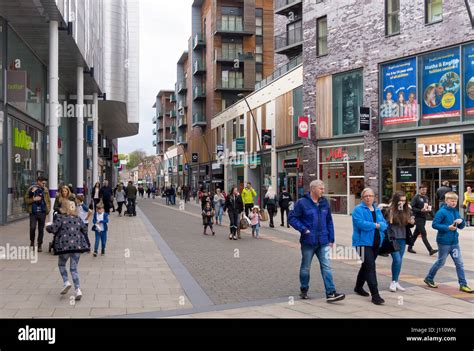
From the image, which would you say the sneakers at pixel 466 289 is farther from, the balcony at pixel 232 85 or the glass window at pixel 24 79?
the balcony at pixel 232 85

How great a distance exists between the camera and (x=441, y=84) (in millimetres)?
23109

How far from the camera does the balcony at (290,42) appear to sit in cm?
3833

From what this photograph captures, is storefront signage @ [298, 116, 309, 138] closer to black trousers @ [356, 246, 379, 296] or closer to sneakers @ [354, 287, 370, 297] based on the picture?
sneakers @ [354, 287, 370, 297]

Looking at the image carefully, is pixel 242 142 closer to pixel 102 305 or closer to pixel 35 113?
pixel 35 113

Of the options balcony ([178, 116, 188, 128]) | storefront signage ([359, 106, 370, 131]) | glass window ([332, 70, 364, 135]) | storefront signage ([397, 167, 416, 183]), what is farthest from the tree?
storefront signage ([397, 167, 416, 183])

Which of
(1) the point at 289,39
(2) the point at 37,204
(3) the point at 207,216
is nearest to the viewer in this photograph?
(2) the point at 37,204

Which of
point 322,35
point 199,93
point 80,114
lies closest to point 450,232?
point 80,114

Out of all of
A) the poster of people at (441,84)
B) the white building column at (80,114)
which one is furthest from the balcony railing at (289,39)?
the white building column at (80,114)

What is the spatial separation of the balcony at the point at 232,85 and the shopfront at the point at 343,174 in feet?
98.5

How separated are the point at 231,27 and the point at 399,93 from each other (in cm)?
3632

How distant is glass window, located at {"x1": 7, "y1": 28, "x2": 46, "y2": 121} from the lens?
724 inches

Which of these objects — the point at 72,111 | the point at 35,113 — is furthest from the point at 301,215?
the point at 72,111

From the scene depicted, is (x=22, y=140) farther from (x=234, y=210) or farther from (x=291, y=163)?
(x=291, y=163)
